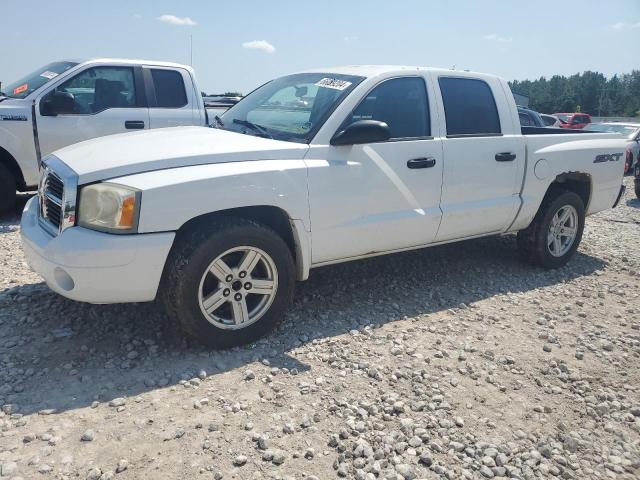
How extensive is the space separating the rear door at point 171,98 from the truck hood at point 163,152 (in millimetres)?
3268

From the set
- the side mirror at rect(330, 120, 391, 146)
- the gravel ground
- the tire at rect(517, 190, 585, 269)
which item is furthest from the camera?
the tire at rect(517, 190, 585, 269)

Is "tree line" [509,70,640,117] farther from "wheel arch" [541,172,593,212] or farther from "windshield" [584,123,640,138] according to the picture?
"wheel arch" [541,172,593,212]

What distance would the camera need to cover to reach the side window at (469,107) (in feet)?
15.0

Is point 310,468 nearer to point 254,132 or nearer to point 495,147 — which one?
point 254,132

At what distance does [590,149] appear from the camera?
560cm

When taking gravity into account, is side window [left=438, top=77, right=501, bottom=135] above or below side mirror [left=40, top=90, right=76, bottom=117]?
below

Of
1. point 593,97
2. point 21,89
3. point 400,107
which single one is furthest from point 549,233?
point 593,97

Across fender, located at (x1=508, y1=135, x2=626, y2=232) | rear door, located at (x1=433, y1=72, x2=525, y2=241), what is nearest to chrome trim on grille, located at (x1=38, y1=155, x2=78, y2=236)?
rear door, located at (x1=433, y1=72, x2=525, y2=241)

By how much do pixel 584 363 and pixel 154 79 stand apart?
6.07 m

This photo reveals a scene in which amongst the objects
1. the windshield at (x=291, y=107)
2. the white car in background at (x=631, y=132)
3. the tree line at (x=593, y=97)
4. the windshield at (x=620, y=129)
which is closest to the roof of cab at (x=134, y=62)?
the windshield at (x=291, y=107)

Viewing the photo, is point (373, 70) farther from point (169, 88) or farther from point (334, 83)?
point (169, 88)

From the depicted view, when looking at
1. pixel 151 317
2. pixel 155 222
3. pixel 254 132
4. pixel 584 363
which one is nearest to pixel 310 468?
pixel 155 222

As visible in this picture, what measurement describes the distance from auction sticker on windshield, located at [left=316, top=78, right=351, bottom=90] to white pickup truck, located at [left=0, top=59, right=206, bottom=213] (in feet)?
11.5

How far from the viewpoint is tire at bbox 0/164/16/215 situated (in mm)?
6562
